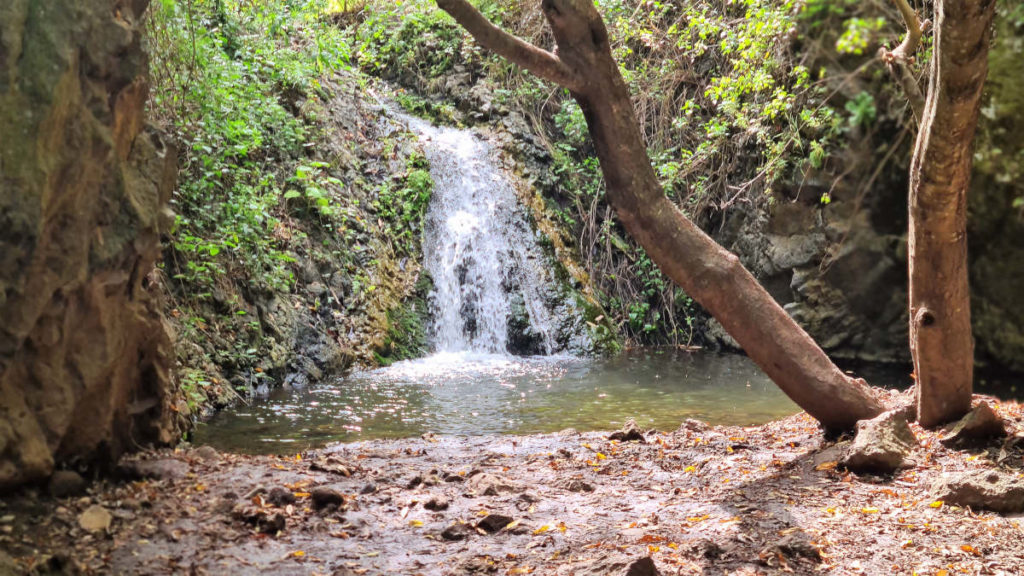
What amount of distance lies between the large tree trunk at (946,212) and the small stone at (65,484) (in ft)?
15.3

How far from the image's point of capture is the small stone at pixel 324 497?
12.5 feet

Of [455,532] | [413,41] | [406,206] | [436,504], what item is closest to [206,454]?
[436,504]

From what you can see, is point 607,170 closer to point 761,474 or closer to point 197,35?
point 761,474

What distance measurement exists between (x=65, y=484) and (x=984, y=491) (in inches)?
170

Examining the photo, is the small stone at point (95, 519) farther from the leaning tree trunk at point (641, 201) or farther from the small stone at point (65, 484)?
the leaning tree trunk at point (641, 201)

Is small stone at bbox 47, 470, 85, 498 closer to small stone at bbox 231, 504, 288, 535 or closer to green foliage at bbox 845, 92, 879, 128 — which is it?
small stone at bbox 231, 504, 288, 535

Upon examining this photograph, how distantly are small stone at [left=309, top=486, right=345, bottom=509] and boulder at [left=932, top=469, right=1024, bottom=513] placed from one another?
118 inches

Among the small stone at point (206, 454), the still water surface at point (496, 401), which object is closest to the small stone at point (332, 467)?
the small stone at point (206, 454)

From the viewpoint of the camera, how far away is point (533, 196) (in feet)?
43.9

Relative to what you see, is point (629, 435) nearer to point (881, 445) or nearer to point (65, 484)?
point (881, 445)

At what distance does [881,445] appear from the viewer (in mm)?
4375

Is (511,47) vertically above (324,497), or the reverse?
(511,47)

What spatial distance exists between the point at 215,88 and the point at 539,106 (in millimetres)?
8304

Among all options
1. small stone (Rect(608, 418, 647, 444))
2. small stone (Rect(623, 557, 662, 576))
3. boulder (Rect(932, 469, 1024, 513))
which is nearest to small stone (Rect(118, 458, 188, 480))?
small stone (Rect(623, 557, 662, 576))
